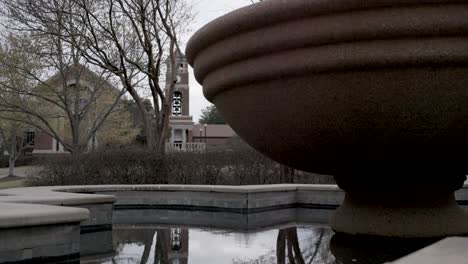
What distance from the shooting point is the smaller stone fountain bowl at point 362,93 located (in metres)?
2.88

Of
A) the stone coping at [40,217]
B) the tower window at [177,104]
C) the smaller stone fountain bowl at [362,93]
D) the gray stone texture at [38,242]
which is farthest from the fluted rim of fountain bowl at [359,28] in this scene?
the tower window at [177,104]

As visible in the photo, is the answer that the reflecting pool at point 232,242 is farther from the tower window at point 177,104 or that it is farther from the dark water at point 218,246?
the tower window at point 177,104

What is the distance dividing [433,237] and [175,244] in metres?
2.39

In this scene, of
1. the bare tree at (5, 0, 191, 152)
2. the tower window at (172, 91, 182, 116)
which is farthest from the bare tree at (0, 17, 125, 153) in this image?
the tower window at (172, 91, 182, 116)

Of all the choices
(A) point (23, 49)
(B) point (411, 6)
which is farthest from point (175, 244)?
(A) point (23, 49)

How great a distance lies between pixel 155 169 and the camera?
1264cm

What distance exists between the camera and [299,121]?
3398 mm

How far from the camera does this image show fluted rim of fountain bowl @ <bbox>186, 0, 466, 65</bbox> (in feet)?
9.41

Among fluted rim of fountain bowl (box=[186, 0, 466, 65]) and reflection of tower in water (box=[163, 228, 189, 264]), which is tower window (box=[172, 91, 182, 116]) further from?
fluted rim of fountain bowl (box=[186, 0, 466, 65])

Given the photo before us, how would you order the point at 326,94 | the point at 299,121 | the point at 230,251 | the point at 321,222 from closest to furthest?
the point at 326,94 → the point at 299,121 → the point at 230,251 → the point at 321,222

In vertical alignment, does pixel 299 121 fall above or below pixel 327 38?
below

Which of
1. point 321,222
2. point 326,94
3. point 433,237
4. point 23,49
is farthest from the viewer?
point 23,49

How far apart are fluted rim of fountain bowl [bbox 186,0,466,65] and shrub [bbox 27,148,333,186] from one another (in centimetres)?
918

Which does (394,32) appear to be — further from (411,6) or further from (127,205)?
(127,205)
